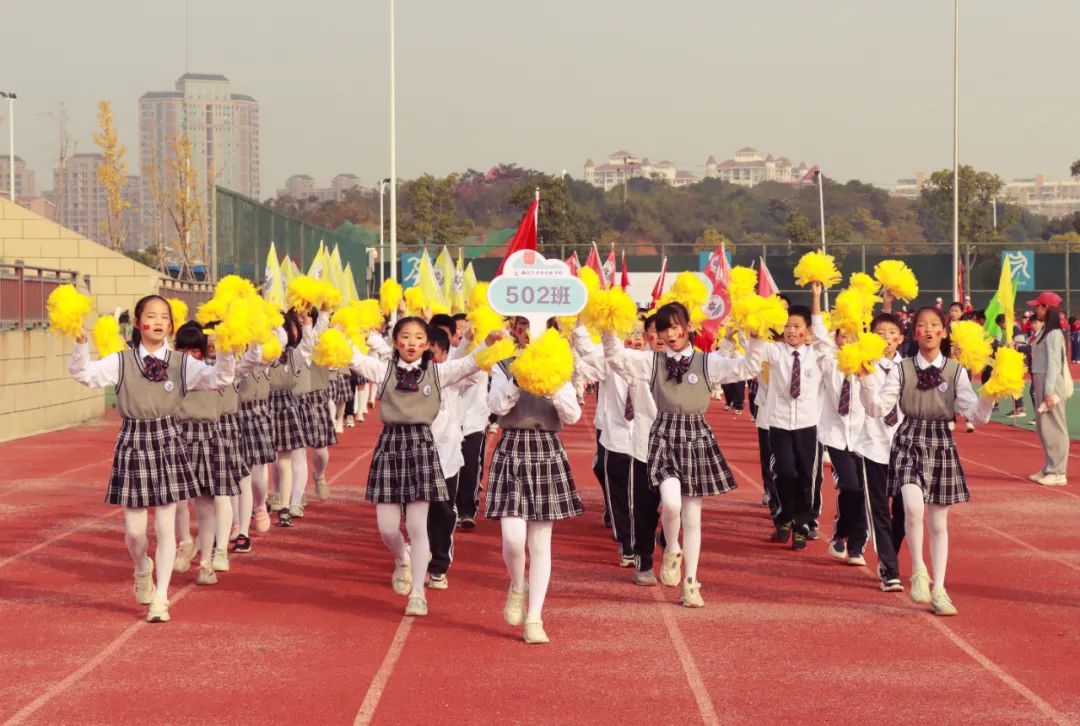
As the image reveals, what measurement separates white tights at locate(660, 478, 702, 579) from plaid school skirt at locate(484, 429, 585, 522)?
3.51ft

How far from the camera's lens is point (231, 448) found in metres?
9.66

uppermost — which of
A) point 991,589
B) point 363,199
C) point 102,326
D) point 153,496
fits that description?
point 363,199

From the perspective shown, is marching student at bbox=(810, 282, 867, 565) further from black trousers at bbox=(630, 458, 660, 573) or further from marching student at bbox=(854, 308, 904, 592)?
black trousers at bbox=(630, 458, 660, 573)

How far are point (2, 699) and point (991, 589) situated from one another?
6175 mm

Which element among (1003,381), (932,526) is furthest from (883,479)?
(1003,381)

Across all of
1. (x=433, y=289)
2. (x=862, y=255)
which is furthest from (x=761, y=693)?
(x=862, y=255)

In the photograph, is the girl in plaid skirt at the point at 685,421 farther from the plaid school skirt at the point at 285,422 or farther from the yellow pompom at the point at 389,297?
the yellow pompom at the point at 389,297

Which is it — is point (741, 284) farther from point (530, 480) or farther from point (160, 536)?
point (160, 536)

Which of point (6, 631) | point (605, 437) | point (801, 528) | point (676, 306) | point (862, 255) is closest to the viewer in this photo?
point (6, 631)

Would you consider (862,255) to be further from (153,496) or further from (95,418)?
(153,496)

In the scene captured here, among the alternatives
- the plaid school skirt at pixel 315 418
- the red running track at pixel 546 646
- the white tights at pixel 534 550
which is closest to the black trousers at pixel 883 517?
the red running track at pixel 546 646

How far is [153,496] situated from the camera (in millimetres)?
8227

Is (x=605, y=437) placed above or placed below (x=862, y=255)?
below

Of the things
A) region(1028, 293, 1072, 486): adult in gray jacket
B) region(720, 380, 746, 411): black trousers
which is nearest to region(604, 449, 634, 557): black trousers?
region(1028, 293, 1072, 486): adult in gray jacket
